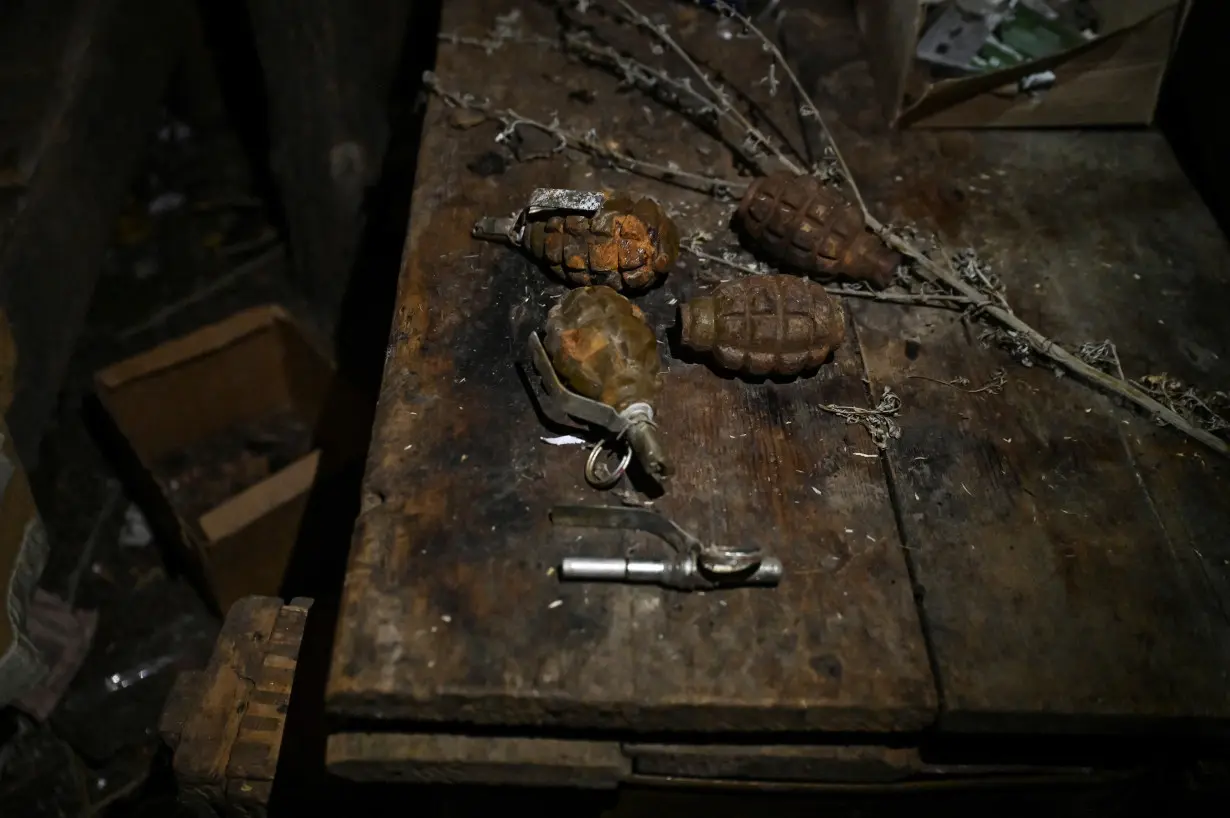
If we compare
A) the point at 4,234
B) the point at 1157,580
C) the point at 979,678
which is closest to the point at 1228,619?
the point at 1157,580

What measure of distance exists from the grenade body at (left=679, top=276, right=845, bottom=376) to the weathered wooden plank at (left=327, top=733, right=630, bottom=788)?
400 mm

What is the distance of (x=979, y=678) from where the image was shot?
82 cm

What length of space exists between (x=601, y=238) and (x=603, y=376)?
0.61ft

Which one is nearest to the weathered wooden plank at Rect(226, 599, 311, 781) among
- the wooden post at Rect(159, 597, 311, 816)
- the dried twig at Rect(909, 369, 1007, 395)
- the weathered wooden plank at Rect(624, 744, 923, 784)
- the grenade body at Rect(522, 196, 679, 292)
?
the wooden post at Rect(159, 597, 311, 816)

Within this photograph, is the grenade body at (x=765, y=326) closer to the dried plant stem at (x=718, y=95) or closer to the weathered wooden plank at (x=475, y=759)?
the dried plant stem at (x=718, y=95)

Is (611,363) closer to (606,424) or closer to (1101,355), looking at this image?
(606,424)

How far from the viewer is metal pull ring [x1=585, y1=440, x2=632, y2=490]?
0.89m

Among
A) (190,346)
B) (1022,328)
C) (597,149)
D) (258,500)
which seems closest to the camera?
(1022,328)

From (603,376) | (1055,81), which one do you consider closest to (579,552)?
(603,376)

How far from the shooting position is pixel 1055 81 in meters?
1.25

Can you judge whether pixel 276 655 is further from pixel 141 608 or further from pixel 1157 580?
pixel 1157 580

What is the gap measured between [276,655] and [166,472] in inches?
32.3

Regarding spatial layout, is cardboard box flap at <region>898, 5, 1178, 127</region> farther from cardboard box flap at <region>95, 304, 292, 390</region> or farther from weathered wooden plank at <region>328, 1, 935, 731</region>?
cardboard box flap at <region>95, 304, 292, 390</region>

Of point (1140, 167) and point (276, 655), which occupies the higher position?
point (1140, 167)
